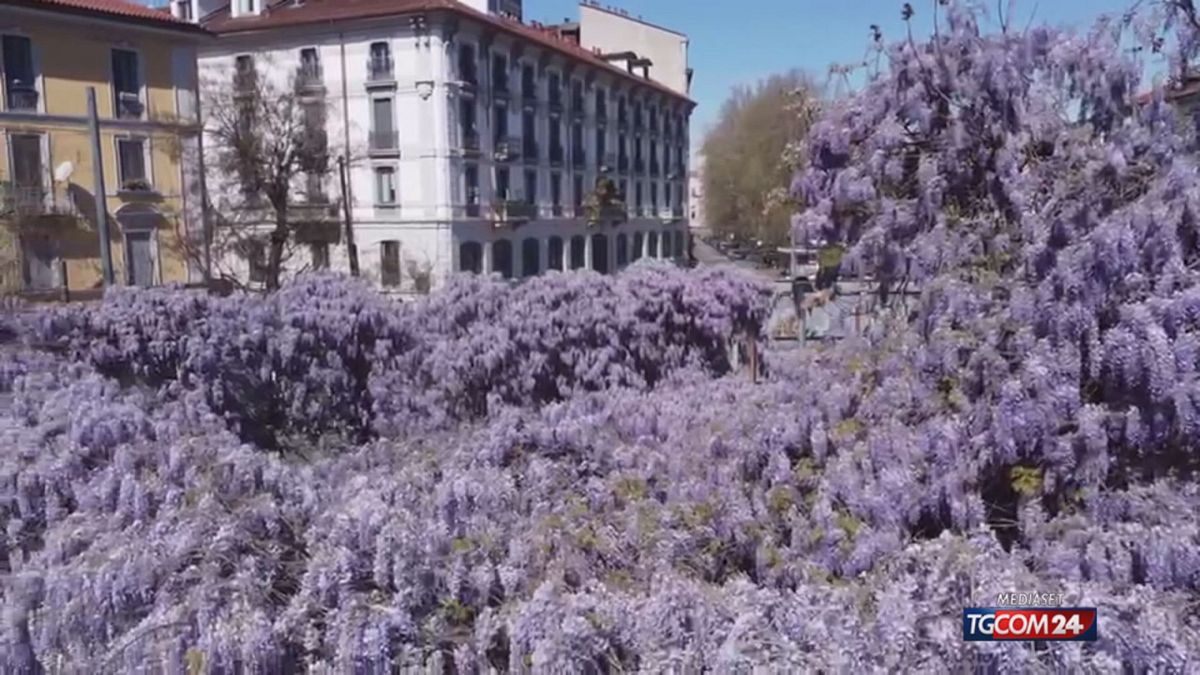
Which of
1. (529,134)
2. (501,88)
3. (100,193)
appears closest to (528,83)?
(529,134)

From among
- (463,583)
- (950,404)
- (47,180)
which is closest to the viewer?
(463,583)

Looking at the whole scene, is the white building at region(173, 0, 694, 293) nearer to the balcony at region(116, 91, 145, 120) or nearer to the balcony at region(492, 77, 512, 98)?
the balcony at region(492, 77, 512, 98)

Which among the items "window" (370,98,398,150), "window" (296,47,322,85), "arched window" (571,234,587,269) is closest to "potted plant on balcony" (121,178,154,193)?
"window" (296,47,322,85)

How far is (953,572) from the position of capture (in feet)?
12.4

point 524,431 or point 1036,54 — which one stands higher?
point 1036,54

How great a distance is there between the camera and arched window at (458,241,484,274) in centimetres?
3092

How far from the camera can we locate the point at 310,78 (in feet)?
102

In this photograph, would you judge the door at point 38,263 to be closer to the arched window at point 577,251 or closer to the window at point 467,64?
the window at point 467,64

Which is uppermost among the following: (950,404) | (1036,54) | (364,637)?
(1036,54)

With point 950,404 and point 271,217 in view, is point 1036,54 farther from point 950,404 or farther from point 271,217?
point 271,217

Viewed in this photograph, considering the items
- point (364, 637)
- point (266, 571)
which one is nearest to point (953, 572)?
point (364, 637)

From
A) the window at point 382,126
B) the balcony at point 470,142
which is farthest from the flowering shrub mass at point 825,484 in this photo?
the balcony at point 470,142

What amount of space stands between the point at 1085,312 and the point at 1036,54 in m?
2.52

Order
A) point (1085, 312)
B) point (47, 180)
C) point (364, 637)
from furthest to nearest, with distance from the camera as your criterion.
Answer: point (47, 180) < point (1085, 312) < point (364, 637)
